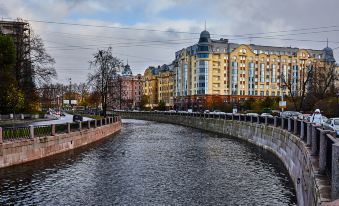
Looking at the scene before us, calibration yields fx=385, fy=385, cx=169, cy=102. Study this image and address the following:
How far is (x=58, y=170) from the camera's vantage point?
74.4 ft

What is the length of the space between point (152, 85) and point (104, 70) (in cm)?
12047

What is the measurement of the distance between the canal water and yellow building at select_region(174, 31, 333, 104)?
99368 mm

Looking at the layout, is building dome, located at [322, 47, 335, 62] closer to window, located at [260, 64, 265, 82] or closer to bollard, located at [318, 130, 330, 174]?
window, located at [260, 64, 265, 82]

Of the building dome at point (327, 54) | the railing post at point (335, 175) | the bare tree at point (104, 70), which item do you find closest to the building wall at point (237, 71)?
the building dome at point (327, 54)

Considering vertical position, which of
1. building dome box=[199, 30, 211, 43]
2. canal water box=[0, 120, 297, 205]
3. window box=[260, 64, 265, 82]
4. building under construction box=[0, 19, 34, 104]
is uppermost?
building dome box=[199, 30, 211, 43]

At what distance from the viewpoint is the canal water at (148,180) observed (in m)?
16.2

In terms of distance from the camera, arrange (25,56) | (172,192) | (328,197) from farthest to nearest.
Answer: (25,56), (172,192), (328,197)

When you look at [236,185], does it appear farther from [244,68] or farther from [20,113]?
[244,68]

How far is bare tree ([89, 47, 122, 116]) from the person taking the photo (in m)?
62.7

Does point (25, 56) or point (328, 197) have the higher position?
point (25, 56)

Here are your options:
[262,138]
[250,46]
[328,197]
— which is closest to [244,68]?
[250,46]

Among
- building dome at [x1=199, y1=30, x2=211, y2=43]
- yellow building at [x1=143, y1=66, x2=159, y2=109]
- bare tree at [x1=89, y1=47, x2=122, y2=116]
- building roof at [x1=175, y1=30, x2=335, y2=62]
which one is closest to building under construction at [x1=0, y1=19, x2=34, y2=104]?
bare tree at [x1=89, y1=47, x2=122, y2=116]

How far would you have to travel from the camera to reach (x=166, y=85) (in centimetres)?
16712

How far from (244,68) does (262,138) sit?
Result: 10046 cm
